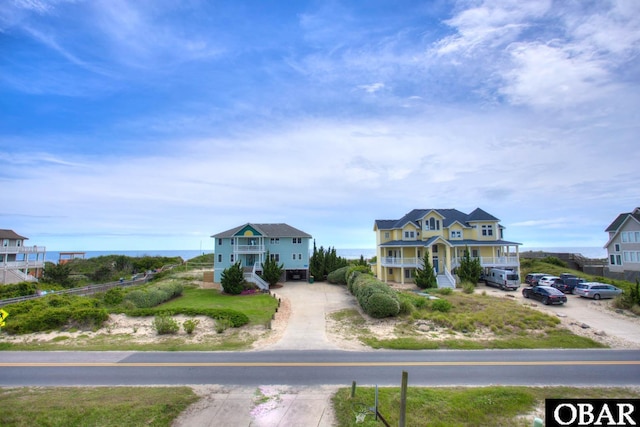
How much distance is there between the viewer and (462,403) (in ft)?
36.8

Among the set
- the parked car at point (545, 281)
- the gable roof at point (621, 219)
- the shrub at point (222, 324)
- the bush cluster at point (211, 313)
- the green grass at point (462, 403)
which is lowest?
the green grass at point (462, 403)

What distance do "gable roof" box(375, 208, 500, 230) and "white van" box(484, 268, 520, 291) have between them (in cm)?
722

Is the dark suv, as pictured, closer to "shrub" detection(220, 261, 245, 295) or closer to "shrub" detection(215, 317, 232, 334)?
"shrub" detection(215, 317, 232, 334)

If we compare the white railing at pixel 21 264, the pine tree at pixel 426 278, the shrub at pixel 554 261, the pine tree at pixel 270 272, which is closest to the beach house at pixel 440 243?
the pine tree at pixel 426 278

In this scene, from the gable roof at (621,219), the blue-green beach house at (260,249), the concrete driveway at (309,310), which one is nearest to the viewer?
the concrete driveway at (309,310)

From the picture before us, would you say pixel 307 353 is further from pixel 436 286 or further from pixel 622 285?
pixel 622 285

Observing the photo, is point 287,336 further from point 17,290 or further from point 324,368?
point 17,290

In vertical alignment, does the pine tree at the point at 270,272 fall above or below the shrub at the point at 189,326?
above

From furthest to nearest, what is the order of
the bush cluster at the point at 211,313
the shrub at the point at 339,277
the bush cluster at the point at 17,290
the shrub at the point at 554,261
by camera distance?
the shrub at the point at 554,261
the shrub at the point at 339,277
the bush cluster at the point at 17,290
the bush cluster at the point at 211,313

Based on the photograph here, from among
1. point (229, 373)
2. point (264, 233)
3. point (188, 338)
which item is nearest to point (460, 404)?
point (229, 373)

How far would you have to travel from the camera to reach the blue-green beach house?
150 feet

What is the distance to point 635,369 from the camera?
579 inches

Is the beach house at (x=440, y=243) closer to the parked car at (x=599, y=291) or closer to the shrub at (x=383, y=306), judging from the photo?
the parked car at (x=599, y=291)

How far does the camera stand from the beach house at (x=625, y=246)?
137ft
